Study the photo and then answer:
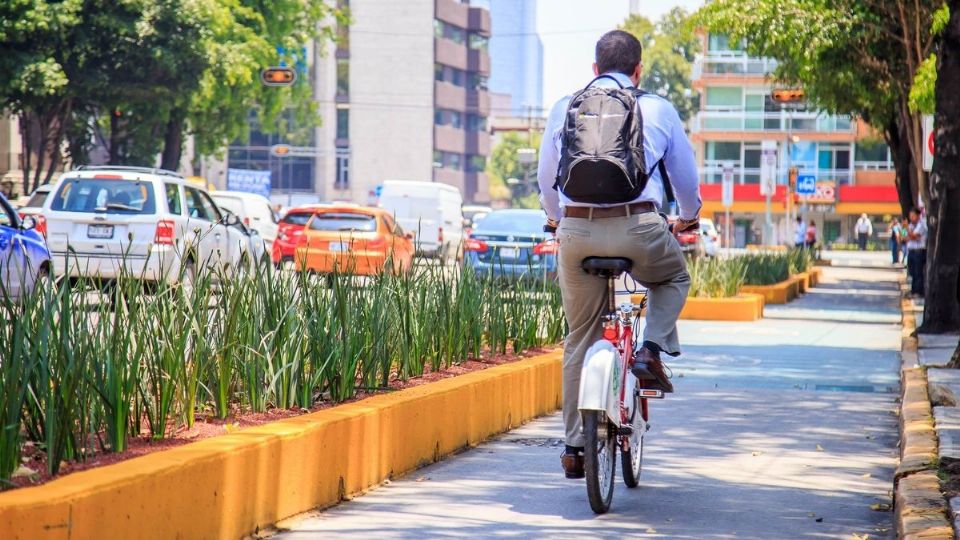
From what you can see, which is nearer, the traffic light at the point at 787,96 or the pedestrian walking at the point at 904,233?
the traffic light at the point at 787,96

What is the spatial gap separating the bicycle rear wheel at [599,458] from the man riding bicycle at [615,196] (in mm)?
143

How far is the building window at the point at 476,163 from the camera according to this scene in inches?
4323

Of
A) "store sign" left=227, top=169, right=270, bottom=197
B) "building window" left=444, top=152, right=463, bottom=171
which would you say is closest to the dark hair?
"store sign" left=227, top=169, right=270, bottom=197

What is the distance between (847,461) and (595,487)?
8.80 feet

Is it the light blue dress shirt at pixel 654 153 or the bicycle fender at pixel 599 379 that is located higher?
the light blue dress shirt at pixel 654 153

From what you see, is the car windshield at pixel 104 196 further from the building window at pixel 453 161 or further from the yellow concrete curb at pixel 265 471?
the building window at pixel 453 161

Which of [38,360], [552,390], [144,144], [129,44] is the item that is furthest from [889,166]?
[38,360]

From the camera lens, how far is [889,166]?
89.1m

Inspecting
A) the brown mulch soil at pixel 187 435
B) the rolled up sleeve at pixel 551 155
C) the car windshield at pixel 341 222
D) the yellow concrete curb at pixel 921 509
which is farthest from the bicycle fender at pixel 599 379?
the car windshield at pixel 341 222

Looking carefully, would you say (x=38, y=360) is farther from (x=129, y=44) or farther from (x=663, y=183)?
(x=129, y=44)

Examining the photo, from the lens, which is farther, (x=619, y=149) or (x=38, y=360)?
(x=619, y=149)

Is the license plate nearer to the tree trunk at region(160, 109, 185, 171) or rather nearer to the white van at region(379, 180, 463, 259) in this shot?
the tree trunk at region(160, 109, 185, 171)

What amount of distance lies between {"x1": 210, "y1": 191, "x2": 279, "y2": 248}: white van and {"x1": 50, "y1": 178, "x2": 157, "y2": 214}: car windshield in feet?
52.4

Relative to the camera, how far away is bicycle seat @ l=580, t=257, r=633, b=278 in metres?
6.49
